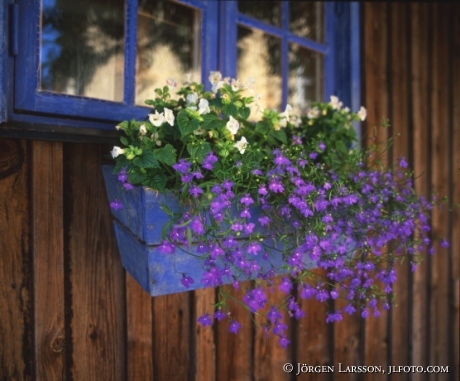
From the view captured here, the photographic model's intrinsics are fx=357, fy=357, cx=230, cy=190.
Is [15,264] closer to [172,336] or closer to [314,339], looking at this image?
[172,336]

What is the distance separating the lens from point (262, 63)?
1546mm

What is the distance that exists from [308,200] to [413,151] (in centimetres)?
131

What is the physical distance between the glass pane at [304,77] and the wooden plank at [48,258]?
1035 millimetres

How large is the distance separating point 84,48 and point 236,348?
1147mm

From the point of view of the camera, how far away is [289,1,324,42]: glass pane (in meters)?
1.62

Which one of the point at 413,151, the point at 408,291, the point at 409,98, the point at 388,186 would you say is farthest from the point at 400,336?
the point at 409,98

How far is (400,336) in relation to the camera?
5.99 feet

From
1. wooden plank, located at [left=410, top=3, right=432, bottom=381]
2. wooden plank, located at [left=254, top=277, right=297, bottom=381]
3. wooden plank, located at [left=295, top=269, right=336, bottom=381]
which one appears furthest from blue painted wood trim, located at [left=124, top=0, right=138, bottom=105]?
wooden plank, located at [left=410, top=3, right=432, bottom=381]

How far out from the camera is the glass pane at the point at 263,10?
1.46 meters

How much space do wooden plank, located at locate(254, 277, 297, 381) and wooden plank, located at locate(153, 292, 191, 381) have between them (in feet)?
0.90

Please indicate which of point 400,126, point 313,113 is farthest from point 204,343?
point 400,126

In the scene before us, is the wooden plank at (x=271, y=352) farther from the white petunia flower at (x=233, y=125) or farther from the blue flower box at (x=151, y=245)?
the white petunia flower at (x=233, y=125)

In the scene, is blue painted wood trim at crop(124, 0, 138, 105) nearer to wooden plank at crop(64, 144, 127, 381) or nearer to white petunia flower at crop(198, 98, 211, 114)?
wooden plank at crop(64, 144, 127, 381)

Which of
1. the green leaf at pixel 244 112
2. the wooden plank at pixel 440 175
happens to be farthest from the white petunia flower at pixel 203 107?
the wooden plank at pixel 440 175
